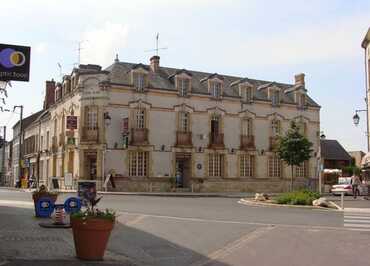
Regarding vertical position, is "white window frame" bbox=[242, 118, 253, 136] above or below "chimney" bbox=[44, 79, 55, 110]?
below

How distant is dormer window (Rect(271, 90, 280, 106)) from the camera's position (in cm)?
4850

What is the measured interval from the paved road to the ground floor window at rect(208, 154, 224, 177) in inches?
967

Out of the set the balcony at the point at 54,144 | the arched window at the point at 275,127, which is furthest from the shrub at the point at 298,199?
the balcony at the point at 54,144

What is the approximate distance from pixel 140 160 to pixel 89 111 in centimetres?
526

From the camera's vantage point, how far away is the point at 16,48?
47.3 feet

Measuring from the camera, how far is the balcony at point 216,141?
44.7 meters

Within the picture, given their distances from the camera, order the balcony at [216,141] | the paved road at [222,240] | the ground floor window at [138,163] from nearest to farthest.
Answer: the paved road at [222,240]
the ground floor window at [138,163]
the balcony at [216,141]

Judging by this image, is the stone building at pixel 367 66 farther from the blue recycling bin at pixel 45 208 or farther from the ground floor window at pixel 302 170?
the blue recycling bin at pixel 45 208

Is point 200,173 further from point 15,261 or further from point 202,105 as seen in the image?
point 15,261

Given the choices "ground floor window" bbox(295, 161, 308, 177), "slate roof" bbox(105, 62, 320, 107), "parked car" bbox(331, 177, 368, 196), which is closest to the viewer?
"parked car" bbox(331, 177, 368, 196)

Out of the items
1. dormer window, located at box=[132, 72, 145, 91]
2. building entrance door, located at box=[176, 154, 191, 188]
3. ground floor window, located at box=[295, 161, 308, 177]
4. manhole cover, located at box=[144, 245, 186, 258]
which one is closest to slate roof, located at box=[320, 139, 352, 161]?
ground floor window, located at box=[295, 161, 308, 177]

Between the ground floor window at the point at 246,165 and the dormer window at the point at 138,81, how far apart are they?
34.6 feet

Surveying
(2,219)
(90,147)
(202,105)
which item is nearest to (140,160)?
(90,147)

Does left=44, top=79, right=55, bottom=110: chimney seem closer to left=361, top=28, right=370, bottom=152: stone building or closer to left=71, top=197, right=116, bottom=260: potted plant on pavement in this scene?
left=361, top=28, right=370, bottom=152: stone building
